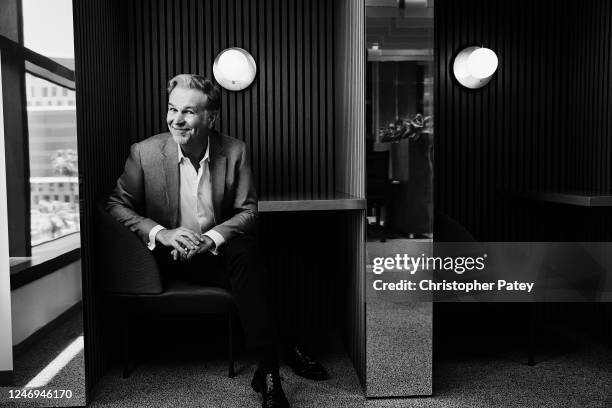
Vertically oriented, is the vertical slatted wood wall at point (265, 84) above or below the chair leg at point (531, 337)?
above

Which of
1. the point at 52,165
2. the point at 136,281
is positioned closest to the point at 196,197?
the point at 136,281

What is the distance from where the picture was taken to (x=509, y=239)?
4012 millimetres

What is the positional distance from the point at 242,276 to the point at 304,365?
69cm

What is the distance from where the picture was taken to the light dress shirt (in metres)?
3.13

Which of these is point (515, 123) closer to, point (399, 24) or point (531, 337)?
point (531, 337)

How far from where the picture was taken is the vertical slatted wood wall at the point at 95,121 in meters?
2.80

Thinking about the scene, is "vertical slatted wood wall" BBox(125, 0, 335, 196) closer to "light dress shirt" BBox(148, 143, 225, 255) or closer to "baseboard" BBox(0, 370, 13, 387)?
"light dress shirt" BBox(148, 143, 225, 255)

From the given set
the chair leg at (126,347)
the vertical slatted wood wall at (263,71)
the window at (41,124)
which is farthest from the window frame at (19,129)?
the vertical slatted wood wall at (263,71)

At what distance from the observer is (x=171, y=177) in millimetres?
3086

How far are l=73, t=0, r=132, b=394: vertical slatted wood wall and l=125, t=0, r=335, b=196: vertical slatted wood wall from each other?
0.20 meters

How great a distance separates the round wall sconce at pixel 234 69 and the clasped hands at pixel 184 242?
1151mm

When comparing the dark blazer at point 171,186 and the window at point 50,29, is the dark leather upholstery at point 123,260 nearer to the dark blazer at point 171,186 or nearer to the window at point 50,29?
the dark blazer at point 171,186

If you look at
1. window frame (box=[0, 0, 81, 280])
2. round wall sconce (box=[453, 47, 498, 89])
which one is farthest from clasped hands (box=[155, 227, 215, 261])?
round wall sconce (box=[453, 47, 498, 89])

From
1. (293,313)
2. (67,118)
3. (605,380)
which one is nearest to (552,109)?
(605,380)
